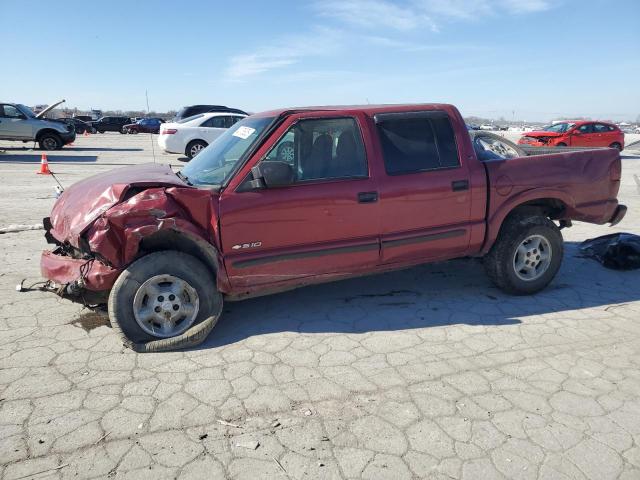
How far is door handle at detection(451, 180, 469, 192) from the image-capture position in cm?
423

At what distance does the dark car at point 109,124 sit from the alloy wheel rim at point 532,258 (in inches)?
1597

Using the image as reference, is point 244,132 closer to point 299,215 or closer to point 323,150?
point 323,150

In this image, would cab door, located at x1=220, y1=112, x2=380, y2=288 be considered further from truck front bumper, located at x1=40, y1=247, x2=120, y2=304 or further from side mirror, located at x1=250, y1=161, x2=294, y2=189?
truck front bumper, located at x1=40, y1=247, x2=120, y2=304

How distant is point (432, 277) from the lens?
5262mm

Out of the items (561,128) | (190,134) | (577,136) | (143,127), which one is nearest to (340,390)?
(190,134)

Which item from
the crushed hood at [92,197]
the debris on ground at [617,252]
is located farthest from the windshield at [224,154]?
the debris on ground at [617,252]

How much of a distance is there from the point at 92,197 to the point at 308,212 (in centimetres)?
170


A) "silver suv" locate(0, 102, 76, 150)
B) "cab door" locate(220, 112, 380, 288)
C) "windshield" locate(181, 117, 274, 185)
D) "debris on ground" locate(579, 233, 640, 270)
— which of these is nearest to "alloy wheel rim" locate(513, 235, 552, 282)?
"debris on ground" locate(579, 233, 640, 270)

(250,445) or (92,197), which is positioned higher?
(92,197)

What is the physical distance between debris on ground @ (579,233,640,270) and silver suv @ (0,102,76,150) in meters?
18.4

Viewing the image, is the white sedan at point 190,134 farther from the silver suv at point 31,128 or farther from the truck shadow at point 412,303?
the truck shadow at point 412,303

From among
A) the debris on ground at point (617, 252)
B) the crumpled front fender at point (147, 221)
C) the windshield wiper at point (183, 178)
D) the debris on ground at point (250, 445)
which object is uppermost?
the windshield wiper at point (183, 178)

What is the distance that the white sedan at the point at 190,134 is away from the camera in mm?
14336

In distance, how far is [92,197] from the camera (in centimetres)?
362
